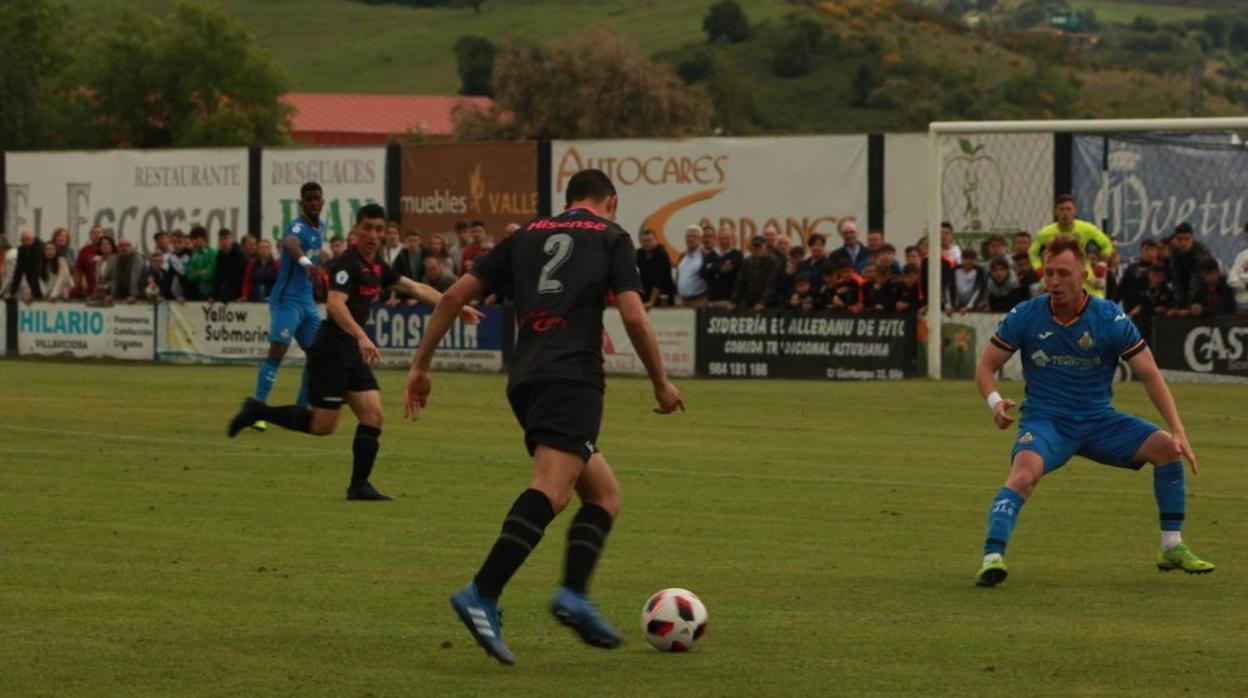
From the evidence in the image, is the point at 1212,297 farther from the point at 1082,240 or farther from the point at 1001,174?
the point at 1001,174

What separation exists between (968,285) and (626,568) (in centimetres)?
1755

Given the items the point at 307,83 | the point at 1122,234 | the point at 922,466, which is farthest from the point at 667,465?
the point at 307,83

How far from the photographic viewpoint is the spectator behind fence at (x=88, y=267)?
3728cm

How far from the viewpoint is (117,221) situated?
40.8 metres

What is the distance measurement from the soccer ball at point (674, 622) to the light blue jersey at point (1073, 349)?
3180mm

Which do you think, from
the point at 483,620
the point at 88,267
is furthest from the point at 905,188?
the point at 483,620

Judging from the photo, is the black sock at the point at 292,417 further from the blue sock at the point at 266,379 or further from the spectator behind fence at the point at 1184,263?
the spectator behind fence at the point at 1184,263

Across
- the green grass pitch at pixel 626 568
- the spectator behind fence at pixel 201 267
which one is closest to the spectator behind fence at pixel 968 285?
the green grass pitch at pixel 626 568

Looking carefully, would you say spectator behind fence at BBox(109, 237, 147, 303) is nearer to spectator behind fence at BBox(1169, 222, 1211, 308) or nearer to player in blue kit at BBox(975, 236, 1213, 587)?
spectator behind fence at BBox(1169, 222, 1211, 308)

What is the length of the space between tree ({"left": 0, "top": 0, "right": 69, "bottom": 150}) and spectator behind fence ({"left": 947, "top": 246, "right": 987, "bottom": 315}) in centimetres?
6729

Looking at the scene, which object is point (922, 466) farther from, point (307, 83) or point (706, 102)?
point (307, 83)

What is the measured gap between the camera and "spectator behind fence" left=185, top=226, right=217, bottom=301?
34938 millimetres

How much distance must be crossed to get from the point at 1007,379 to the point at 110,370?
13.2m

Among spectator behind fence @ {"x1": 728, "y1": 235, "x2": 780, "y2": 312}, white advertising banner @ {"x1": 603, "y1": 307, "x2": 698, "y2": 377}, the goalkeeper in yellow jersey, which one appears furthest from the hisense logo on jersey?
white advertising banner @ {"x1": 603, "y1": 307, "x2": 698, "y2": 377}
